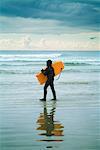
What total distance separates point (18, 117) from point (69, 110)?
212 cm

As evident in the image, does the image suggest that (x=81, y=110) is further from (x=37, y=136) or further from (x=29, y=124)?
(x=37, y=136)

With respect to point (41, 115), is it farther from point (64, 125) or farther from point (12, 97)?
point (12, 97)

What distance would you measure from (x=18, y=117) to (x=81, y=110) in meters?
2.43

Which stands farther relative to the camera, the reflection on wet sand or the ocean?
the reflection on wet sand

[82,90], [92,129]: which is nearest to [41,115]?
[92,129]

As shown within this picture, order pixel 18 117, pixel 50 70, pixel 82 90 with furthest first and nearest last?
pixel 82 90, pixel 50 70, pixel 18 117

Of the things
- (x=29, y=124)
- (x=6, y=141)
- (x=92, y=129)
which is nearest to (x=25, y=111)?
(x=29, y=124)

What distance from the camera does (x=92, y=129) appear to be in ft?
36.0

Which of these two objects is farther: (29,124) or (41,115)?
(41,115)

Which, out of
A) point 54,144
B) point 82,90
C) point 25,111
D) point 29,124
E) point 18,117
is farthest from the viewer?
point 82,90

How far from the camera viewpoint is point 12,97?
1883cm

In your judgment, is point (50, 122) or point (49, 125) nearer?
point (49, 125)

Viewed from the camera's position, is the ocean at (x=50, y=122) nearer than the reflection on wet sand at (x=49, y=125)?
Yes

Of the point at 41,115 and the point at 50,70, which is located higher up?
the point at 50,70
